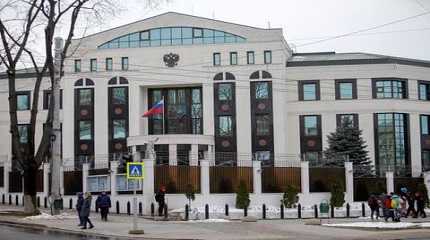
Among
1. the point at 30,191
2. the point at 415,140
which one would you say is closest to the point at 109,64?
the point at 415,140

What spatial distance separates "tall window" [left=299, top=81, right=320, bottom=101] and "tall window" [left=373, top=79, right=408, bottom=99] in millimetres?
5921

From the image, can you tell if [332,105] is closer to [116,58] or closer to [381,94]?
[381,94]

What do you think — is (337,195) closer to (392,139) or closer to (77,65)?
(392,139)

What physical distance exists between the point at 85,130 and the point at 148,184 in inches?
1379

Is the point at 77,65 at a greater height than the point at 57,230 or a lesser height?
greater

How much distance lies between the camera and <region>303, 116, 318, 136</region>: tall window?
72125 mm

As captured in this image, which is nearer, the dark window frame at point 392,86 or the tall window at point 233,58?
the tall window at point 233,58

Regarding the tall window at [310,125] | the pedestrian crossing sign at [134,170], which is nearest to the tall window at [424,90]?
the tall window at [310,125]

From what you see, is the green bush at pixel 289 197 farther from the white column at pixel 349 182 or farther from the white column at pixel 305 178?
the white column at pixel 349 182

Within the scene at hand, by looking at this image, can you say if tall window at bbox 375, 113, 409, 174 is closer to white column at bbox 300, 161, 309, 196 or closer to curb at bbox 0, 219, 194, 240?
white column at bbox 300, 161, 309, 196

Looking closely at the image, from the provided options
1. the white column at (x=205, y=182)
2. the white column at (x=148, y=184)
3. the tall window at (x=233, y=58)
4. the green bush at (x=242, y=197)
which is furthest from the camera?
the tall window at (x=233, y=58)

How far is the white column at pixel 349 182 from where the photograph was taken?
149 feet

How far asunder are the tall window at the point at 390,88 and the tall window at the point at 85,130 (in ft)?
98.6

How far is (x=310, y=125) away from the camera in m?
72.3
